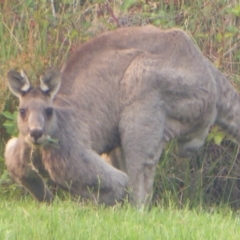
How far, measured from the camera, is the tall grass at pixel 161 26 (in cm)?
902

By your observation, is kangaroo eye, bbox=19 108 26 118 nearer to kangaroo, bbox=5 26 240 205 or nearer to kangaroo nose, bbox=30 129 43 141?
kangaroo, bbox=5 26 240 205

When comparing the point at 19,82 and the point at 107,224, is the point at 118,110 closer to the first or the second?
the point at 19,82

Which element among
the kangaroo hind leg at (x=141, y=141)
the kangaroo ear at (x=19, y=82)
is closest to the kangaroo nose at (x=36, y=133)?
the kangaroo ear at (x=19, y=82)

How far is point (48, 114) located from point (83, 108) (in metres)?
0.62

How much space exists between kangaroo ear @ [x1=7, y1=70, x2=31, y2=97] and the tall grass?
1.61 meters

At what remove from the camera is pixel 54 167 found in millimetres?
7098

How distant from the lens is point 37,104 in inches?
278

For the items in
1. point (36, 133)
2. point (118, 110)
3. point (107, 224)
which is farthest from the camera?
point (118, 110)

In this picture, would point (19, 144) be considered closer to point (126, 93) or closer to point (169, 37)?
point (126, 93)

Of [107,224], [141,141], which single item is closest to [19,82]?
[141,141]

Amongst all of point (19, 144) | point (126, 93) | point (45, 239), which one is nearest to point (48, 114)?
point (19, 144)

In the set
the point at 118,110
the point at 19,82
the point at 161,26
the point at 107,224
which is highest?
the point at 161,26

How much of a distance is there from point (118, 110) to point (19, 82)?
3.44 feet

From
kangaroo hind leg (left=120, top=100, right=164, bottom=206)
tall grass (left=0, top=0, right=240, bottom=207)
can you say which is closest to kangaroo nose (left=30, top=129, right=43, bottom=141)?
kangaroo hind leg (left=120, top=100, right=164, bottom=206)
